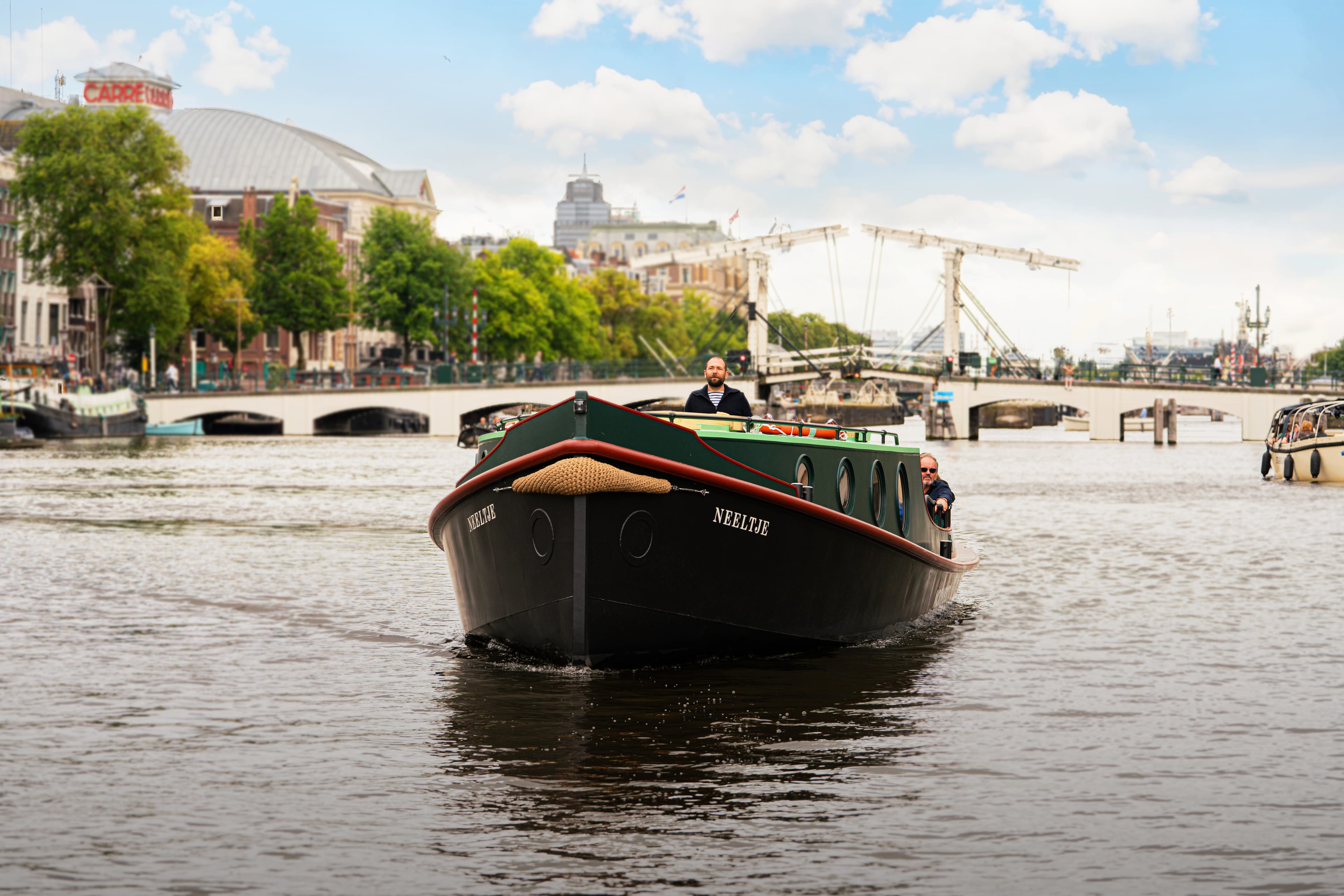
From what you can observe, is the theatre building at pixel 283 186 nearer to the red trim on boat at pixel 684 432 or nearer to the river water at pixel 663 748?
the river water at pixel 663 748

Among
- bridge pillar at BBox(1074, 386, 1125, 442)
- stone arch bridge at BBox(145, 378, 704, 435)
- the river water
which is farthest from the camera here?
stone arch bridge at BBox(145, 378, 704, 435)

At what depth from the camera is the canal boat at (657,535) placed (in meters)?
13.0

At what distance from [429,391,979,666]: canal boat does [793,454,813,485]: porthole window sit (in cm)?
1

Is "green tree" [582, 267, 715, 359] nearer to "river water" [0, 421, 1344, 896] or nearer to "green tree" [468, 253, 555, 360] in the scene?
A: "green tree" [468, 253, 555, 360]

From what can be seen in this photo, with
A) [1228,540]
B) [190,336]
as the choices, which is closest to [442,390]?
[190,336]

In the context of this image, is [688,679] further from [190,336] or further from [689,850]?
[190,336]

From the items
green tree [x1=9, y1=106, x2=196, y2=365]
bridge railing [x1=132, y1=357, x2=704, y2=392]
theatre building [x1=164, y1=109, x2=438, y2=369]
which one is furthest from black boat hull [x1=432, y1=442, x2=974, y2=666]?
theatre building [x1=164, y1=109, x2=438, y2=369]

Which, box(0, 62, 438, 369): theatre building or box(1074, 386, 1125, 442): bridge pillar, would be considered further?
box(0, 62, 438, 369): theatre building

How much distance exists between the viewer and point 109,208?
3467 inches

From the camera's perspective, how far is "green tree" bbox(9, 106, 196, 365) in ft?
288

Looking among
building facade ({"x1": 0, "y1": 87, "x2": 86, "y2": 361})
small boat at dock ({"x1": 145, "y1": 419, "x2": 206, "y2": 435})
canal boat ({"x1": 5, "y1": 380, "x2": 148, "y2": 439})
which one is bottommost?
small boat at dock ({"x1": 145, "y1": 419, "x2": 206, "y2": 435})

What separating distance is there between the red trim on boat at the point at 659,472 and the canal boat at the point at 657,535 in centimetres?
2

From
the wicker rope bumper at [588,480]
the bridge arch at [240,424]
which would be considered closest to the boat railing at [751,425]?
the wicker rope bumper at [588,480]

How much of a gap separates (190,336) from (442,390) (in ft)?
69.8
